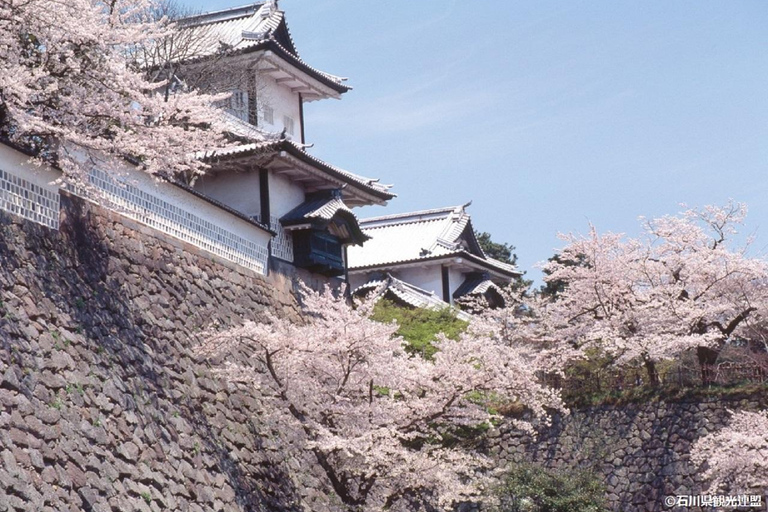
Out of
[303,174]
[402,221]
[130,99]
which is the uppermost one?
[402,221]

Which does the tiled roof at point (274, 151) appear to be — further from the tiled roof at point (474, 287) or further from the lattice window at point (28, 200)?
the tiled roof at point (474, 287)

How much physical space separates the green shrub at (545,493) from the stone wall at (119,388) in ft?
12.2

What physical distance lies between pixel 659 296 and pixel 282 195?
8075 mm

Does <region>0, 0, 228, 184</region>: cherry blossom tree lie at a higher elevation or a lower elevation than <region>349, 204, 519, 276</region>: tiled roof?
lower

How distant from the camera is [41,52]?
15008 millimetres

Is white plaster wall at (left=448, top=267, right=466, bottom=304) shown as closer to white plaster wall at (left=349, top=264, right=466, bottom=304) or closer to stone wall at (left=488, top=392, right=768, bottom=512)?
white plaster wall at (left=349, top=264, right=466, bottom=304)

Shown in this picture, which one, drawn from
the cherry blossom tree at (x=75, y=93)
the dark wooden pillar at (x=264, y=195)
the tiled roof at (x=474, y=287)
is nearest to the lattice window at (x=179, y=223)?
the cherry blossom tree at (x=75, y=93)

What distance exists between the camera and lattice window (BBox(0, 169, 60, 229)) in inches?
534

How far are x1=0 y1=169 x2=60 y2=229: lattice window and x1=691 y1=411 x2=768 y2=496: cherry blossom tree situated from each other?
486 inches

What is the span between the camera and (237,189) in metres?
23.1

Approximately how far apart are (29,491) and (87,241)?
434cm

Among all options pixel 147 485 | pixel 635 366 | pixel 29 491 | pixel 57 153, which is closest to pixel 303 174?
pixel 635 366

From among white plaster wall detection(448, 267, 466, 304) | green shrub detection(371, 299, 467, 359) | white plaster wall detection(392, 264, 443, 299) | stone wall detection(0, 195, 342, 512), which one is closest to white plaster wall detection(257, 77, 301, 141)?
green shrub detection(371, 299, 467, 359)

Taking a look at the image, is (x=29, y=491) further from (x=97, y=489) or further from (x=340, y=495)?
(x=340, y=495)
